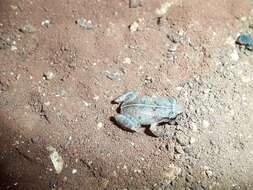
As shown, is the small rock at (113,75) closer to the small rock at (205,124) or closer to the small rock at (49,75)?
the small rock at (49,75)

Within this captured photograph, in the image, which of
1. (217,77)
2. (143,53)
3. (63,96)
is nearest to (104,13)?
(143,53)

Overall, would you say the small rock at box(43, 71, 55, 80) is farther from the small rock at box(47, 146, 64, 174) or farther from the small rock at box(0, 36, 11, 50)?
the small rock at box(47, 146, 64, 174)

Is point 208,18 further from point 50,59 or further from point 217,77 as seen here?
point 50,59

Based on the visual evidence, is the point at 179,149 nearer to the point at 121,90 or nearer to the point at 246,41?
the point at 121,90

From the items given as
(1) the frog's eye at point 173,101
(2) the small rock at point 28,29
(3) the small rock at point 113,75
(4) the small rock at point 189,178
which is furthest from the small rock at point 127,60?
(4) the small rock at point 189,178

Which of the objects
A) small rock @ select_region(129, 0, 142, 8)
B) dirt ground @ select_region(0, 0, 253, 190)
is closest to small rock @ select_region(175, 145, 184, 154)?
dirt ground @ select_region(0, 0, 253, 190)

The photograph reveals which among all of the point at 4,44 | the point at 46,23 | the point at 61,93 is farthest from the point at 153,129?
the point at 4,44
